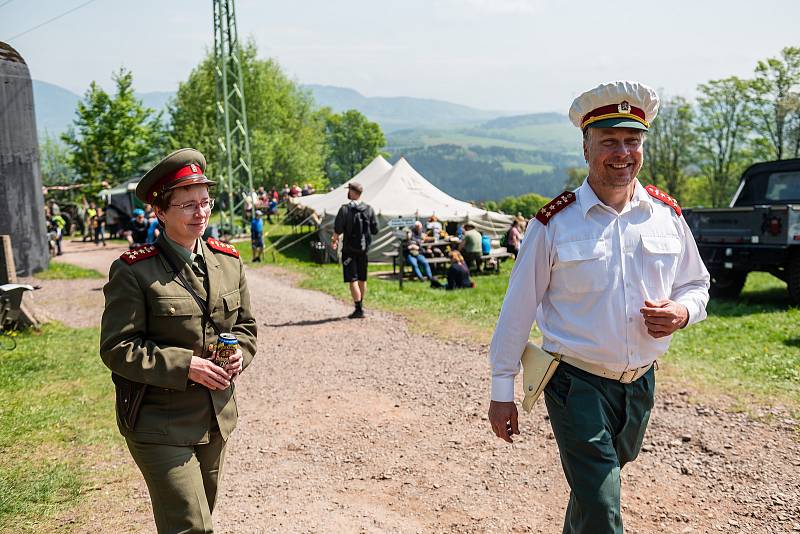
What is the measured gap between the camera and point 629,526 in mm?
4016

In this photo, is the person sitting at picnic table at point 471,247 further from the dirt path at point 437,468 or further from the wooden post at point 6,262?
the wooden post at point 6,262

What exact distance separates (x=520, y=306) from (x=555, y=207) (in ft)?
1.44

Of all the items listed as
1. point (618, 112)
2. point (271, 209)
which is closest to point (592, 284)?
point (618, 112)

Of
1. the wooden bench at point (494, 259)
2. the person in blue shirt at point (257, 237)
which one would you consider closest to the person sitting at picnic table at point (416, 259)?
the wooden bench at point (494, 259)

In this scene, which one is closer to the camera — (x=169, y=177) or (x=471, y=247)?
(x=169, y=177)

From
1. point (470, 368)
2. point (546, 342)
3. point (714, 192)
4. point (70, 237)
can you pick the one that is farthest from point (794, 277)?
point (714, 192)

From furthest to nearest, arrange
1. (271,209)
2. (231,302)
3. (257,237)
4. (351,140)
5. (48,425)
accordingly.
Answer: (351,140) < (271,209) < (257,237) < (48,425) < (231,302)

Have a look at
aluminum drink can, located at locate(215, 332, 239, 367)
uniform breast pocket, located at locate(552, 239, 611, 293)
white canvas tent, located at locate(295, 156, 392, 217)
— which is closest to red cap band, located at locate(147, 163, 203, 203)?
aluminum drink can, located at locate(215, 332, 239, 367)

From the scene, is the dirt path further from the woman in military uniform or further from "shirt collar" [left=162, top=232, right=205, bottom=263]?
"shirt collar" [left=162, top=232, right=205, bottom=263]

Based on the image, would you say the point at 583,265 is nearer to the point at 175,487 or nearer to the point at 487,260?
the point at 175,487

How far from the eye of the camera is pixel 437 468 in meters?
4.92

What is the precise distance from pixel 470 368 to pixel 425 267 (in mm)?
8799

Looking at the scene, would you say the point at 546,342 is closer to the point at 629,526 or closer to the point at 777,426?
the point at 629,526

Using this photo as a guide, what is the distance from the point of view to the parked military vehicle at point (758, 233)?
10328 mm
